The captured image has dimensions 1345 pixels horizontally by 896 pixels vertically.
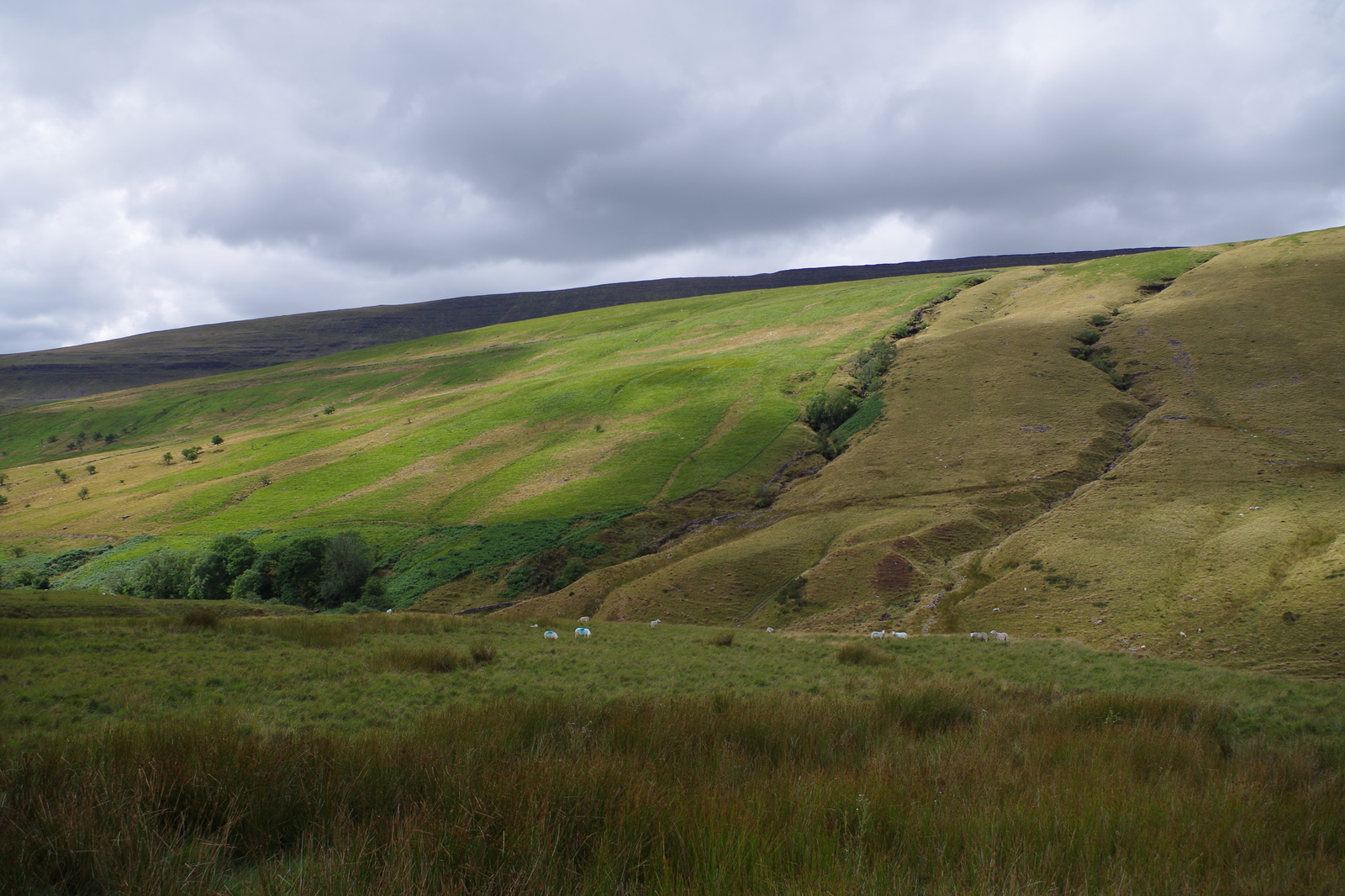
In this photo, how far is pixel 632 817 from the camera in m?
3.95

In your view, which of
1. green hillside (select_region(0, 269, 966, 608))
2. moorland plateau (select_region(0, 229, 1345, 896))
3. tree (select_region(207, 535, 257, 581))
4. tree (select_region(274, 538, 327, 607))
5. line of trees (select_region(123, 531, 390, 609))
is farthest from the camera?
green hillside (select_region(0, 269, 966, 608))

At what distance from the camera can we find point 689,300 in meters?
166

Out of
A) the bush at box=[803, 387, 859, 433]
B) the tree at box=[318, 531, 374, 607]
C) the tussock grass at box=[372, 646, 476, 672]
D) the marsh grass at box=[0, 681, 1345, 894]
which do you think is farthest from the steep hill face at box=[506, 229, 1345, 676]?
the marsh grass at box=[0, 681, 1345, 894]

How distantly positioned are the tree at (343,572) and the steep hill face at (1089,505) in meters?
17.3

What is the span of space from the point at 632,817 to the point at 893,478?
45004 mm

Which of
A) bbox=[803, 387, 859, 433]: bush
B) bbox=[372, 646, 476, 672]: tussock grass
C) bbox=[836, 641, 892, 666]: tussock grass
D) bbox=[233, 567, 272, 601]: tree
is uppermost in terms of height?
bbox=[803, 387, 859, 433]: bush

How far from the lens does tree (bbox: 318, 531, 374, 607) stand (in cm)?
4984

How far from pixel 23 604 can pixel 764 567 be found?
33.9m

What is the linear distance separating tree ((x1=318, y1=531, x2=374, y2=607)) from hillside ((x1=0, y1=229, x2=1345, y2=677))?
2.08 metres

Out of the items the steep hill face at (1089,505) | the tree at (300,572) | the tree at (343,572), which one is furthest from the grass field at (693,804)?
the tree at (300,572)

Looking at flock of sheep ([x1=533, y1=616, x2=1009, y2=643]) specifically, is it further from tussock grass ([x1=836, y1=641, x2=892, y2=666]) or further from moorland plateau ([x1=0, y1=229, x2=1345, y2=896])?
tussock grass ([x1=836, y1=641, x2=892, y2=666])

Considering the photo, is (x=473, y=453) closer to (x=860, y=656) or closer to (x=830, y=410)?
(x=830, y=410)

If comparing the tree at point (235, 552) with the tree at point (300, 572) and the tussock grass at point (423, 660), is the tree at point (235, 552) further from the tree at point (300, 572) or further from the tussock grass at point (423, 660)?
the tussock grass at point (423, 660)

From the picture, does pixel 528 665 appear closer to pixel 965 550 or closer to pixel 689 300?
pixel 965 550
